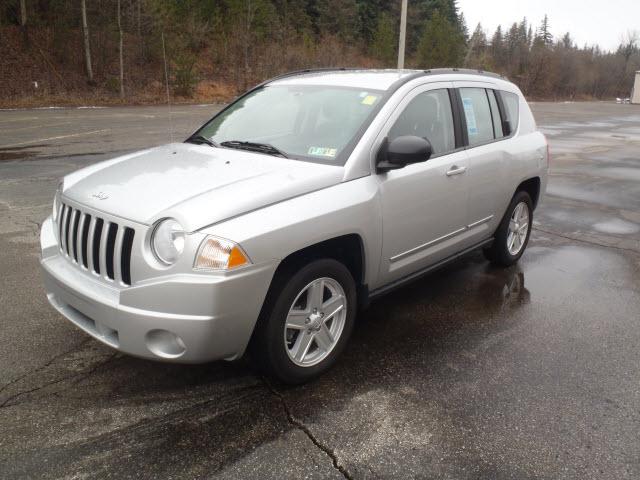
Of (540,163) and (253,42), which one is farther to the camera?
(253,42)

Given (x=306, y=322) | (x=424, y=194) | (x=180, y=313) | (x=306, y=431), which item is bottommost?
(x=306, y=431)

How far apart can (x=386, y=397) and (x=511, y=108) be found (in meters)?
3.34

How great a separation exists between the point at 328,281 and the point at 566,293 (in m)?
2.66

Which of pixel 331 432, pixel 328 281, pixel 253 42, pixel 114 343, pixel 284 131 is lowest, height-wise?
pixel 331 432

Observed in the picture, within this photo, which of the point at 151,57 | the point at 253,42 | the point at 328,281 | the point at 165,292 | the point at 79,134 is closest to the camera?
the point at 165,292

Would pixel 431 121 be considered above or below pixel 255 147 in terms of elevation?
above

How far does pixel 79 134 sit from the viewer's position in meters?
15.0

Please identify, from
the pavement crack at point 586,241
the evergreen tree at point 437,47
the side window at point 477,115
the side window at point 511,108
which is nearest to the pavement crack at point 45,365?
the side window at point 477,115

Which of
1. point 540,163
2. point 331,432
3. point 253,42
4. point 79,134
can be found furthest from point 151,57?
point 331,432

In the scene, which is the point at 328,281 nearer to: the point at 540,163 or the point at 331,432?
the point at 331,432

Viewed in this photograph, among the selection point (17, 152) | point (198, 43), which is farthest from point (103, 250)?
point (198, 43)

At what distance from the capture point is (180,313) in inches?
109

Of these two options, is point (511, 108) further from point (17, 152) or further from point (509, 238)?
point (17, 152)

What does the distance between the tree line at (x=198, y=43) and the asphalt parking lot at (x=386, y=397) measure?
44.6 ft
